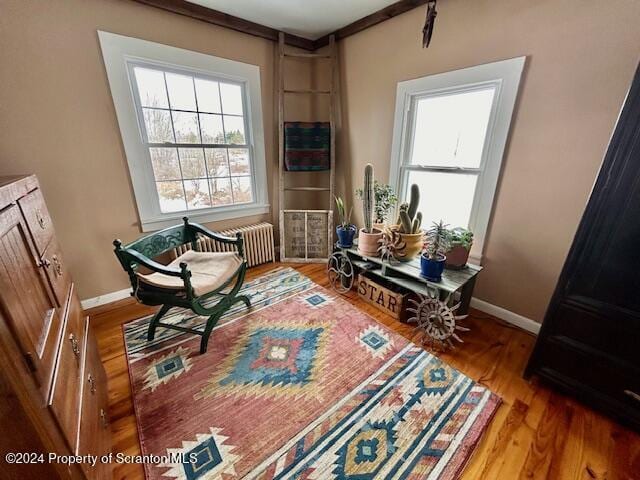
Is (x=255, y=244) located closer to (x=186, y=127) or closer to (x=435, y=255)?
(x=186, y=127)

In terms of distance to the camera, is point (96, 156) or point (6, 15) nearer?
point (6, 15)

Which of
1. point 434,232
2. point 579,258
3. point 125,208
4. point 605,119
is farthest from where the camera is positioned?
point 125,208

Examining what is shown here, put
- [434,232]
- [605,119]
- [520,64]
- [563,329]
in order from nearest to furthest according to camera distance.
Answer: [563,329] < [605,119] < [520,64] < [434,232]

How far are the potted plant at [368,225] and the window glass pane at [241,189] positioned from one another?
1283mm

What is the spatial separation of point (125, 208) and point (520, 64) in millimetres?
2940

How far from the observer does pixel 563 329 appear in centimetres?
128

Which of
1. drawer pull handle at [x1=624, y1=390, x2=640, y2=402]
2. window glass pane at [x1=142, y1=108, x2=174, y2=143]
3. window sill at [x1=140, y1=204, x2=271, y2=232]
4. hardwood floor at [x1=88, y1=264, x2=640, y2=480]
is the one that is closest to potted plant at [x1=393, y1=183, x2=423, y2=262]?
hardwood floor at [x1=88, y1=264, x2=640, y2=480]

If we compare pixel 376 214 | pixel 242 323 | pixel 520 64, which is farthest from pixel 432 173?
pixel 242 323

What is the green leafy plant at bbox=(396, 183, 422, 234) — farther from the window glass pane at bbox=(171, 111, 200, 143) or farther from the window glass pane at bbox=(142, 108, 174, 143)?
the window glass pane at bbox=(142, 108, 174, 143)

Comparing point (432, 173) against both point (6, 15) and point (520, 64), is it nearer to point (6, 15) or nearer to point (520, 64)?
point (520, 64)

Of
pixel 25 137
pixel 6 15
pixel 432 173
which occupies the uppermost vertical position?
pixel 6 15

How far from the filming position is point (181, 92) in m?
2.17

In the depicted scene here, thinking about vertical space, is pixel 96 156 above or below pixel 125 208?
above

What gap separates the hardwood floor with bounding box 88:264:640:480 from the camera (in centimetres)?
105
